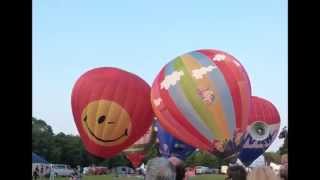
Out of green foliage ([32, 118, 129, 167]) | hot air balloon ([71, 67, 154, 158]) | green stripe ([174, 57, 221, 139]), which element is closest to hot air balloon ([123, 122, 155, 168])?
hot air balloon ([71, 67, 154, 158])

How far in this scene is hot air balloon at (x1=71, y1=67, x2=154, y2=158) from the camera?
10.1 meters

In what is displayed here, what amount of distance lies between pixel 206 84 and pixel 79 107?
236 cm

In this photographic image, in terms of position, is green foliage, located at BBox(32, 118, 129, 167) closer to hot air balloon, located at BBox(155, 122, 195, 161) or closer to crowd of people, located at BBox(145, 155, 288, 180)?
hot air balloon, located at BBox(155, 122, 195, 161)

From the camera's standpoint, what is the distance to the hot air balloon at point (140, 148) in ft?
36.6

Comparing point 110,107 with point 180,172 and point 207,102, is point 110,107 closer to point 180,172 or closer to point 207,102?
point 207,102

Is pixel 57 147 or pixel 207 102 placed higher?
pixel 207 102

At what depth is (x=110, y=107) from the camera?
33.2 ft

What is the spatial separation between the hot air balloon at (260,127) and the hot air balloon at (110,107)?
2002 millimetres

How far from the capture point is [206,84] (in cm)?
955

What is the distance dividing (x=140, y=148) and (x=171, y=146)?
1.03m

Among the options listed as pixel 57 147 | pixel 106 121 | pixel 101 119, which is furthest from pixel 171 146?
pixel 57 147

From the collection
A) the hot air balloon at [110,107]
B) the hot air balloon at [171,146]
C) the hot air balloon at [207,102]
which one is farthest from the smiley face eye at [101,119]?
the hot air balloon at [171,146]
